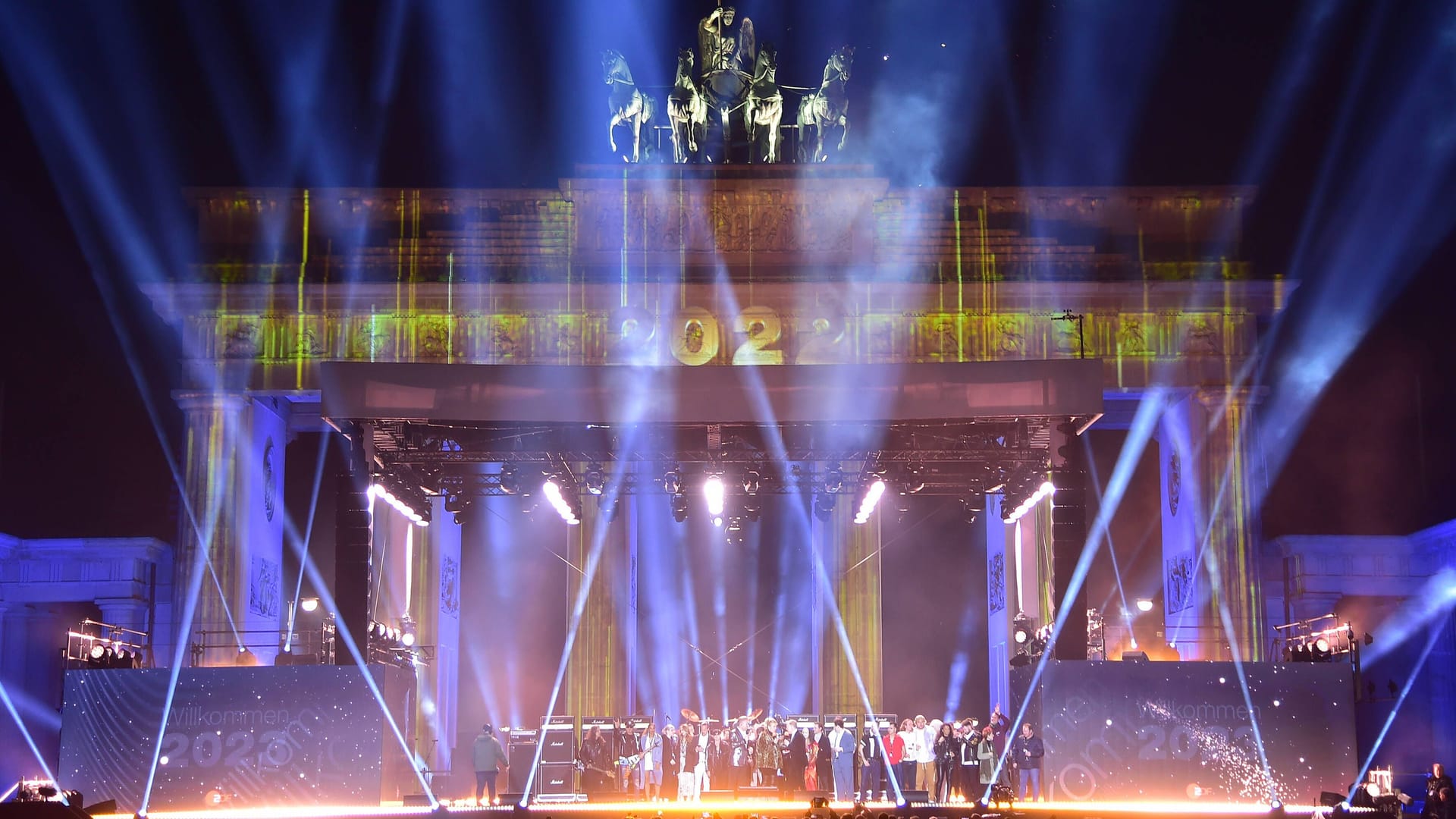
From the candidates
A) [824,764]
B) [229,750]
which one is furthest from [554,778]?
[229,750]

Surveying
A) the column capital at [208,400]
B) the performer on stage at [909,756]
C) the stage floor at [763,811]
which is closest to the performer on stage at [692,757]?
the performer on stage at [909,756]

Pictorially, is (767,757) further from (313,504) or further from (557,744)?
(313,504)

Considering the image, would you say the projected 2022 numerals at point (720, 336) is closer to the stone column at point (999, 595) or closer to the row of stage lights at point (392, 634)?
the stone column at point (999, 595)

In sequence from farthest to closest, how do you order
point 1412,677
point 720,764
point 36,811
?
point 1412,677
point 720,764
point 36,811

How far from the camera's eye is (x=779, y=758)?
2353 cm

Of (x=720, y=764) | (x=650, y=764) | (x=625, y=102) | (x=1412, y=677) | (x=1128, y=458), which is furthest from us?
(x=1128, y=458)

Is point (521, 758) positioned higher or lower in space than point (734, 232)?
lower

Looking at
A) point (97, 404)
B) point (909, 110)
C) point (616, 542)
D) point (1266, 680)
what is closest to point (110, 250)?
point (97, 404)

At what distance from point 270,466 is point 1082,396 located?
59.6 feet

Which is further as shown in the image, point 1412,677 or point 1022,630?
point 1412,677

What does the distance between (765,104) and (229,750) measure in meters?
16.6

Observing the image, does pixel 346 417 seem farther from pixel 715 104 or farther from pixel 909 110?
pixel 909 110

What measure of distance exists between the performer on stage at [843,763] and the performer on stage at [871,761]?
0.57 ft

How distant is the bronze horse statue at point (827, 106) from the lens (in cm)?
2800
